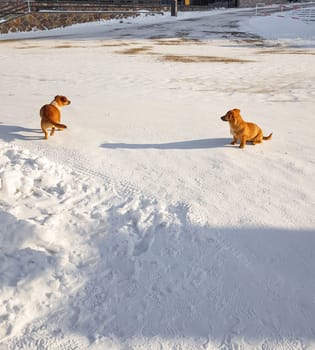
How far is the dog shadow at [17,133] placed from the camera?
4.12 m

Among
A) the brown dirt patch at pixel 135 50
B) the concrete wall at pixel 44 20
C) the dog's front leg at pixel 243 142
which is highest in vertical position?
the concrete wall at pixel 44 20

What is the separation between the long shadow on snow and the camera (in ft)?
6.03

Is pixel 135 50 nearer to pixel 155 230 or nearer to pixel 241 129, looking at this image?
pixel 241 129

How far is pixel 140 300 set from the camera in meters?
1.99

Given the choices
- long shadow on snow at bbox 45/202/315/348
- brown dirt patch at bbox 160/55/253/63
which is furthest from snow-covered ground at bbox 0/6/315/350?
brown dirt patch at bbox 160/55/253/63

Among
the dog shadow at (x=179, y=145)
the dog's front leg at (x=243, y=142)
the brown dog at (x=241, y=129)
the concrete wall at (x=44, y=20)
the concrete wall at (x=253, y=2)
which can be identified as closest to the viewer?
the brown dog at (x=241, y=129)

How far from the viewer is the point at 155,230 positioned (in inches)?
99.2

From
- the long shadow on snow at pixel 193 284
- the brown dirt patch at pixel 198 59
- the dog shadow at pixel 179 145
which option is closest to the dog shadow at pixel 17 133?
the dog shadow at pixel 179 145

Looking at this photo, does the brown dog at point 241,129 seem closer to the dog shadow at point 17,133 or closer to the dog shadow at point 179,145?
the dog shadow at point 179,145

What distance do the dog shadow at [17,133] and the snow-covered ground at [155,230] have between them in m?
0.01

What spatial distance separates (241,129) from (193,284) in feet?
7.63

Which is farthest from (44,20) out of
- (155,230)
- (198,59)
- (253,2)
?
(253,2)

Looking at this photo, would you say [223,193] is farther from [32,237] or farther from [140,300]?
[32,237]

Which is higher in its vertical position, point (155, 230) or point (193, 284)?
point (155, 230)
